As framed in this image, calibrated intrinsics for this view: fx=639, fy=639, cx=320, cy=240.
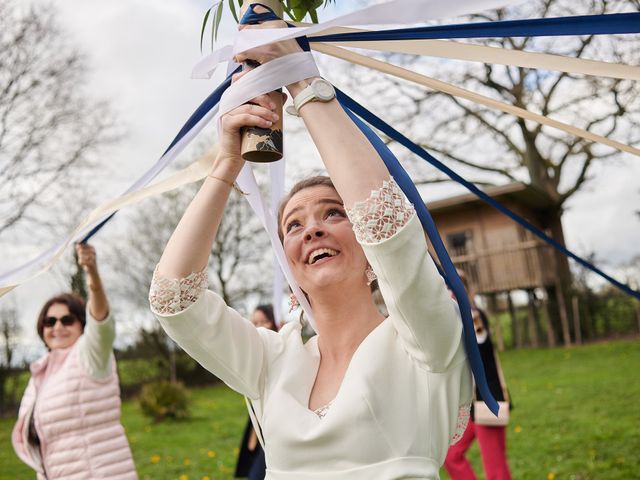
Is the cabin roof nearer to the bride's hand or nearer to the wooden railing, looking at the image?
the wooden railing

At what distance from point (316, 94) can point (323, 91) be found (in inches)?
0.8

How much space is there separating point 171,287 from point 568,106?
50.0 feet

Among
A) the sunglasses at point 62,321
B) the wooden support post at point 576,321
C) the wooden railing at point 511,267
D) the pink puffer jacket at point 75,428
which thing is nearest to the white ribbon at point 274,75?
the pink puffer jacket at point 75,428

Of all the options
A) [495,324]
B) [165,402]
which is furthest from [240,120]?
[495,324]

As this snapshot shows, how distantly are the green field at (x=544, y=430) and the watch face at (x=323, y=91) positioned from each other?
4.97m

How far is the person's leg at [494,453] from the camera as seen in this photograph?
14.7 feet

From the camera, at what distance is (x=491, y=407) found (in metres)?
1.63

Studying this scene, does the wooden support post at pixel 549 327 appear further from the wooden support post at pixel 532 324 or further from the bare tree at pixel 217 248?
the bare tree at pixel 217 248

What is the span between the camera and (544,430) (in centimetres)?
738

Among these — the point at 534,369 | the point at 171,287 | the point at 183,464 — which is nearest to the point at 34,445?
the point at 171,287

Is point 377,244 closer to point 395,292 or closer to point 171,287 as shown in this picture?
point 395,292

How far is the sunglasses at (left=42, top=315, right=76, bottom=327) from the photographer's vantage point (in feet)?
13.8

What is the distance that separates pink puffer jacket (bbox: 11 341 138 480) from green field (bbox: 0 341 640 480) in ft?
11.3

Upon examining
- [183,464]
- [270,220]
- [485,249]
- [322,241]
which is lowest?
[183,464]
